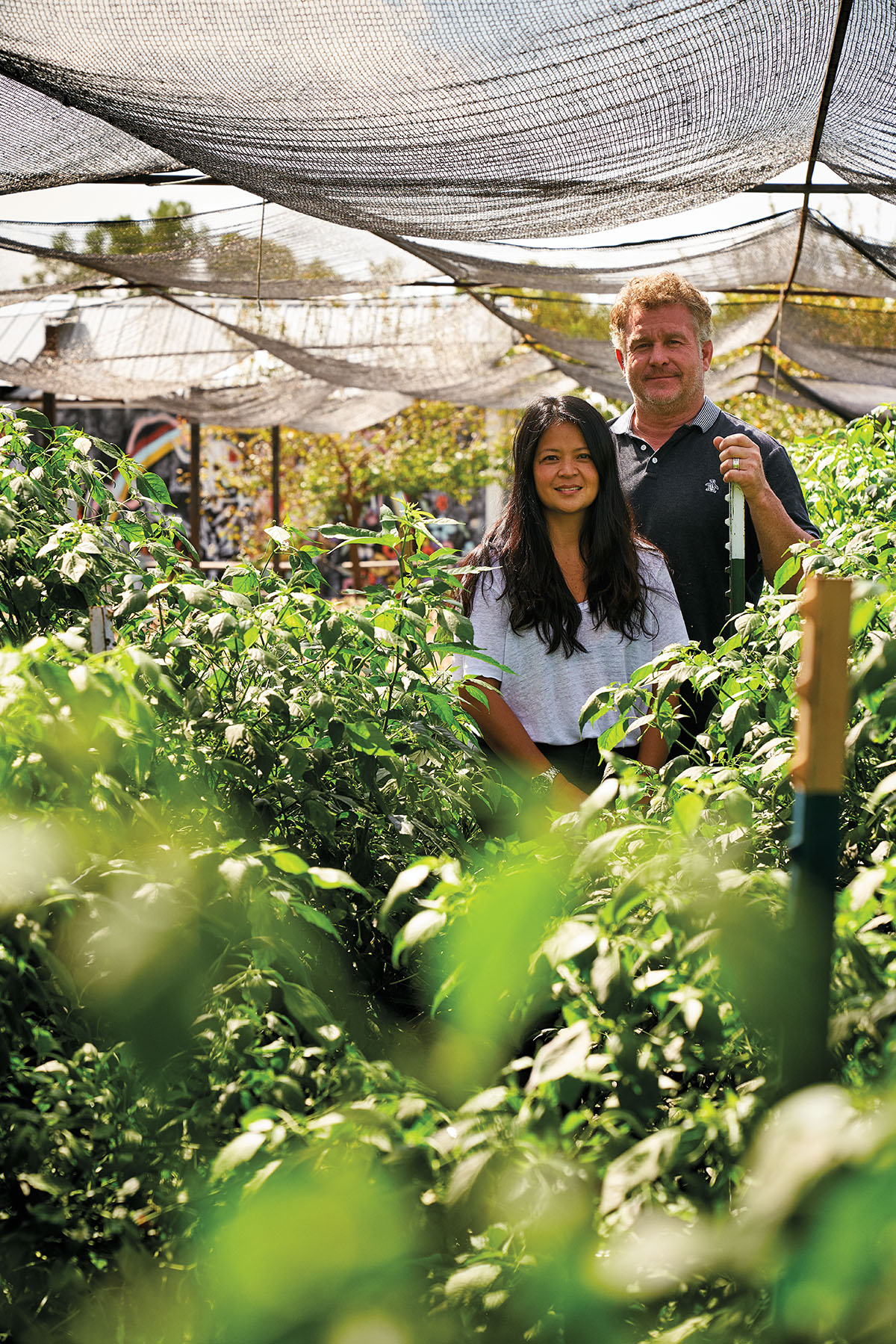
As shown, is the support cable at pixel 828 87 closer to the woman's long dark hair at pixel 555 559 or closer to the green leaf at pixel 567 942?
the woman's long dark hair at pixel 555 559

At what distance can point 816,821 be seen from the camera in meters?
0.91

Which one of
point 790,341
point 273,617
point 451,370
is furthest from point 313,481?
point 273,617

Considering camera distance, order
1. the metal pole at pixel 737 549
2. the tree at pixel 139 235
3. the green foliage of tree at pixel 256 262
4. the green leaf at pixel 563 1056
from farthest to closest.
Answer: the green foliage of tree at pixel 256 262 < the tree at pixel 139 235 < the metal pole at pixel 737 549 < the green leaf at pixel 563 1056

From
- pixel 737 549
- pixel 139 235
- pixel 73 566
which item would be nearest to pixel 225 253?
pixel 139 235

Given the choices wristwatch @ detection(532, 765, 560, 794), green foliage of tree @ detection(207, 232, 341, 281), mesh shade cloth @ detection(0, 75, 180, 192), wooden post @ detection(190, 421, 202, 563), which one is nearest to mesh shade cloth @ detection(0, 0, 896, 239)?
mesh shade cloth @ detection(0, 75, 180, 192)

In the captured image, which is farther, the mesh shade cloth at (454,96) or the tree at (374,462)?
the tree at (374,462)

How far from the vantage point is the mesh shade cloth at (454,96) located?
9.14 feet

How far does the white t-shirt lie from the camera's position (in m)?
2.60

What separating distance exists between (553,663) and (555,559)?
24cm

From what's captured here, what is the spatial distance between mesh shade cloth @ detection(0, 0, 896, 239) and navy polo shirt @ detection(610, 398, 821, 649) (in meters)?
0.88

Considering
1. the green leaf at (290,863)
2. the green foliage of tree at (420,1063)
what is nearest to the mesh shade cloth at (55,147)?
the green foliage of tree at (420,1063)

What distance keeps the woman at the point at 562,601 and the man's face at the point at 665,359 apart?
52 centimetres

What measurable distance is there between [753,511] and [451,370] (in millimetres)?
7079

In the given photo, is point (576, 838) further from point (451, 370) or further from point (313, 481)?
point (313, 481)
